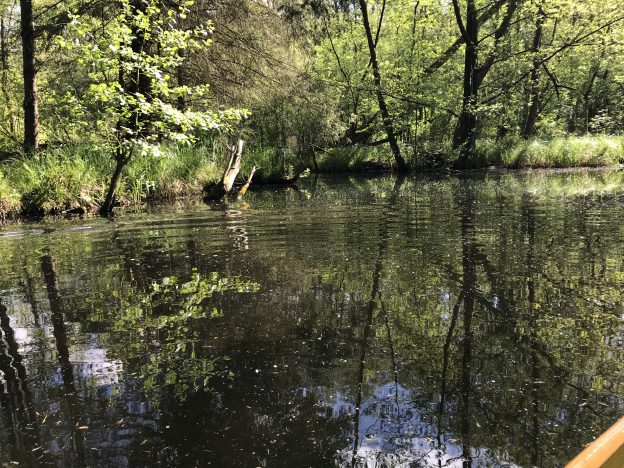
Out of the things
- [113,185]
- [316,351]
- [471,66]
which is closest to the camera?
[316,351]

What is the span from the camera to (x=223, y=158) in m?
15.5

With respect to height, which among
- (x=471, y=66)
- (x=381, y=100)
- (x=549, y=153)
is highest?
(x=471, y=66)

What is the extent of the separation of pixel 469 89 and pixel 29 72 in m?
15.7

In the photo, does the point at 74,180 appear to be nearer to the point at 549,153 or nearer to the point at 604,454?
the point at 604,454

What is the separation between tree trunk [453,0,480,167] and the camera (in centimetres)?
1884

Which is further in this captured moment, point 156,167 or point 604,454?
point 156,167

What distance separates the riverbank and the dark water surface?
14.7ft

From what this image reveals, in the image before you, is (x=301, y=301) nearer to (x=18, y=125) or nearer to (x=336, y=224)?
(x=336, y=224)

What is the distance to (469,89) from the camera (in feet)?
63.5

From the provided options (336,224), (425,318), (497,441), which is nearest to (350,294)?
(425,318)

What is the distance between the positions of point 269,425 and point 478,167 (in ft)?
67.9

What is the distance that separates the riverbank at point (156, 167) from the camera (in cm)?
1050

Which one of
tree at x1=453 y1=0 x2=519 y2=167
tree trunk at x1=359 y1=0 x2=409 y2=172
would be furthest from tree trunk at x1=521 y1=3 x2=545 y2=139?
tree trunk at x1=359 y1=0 x2=409 y2=172

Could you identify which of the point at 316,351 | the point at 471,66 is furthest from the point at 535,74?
the point at 316,351
